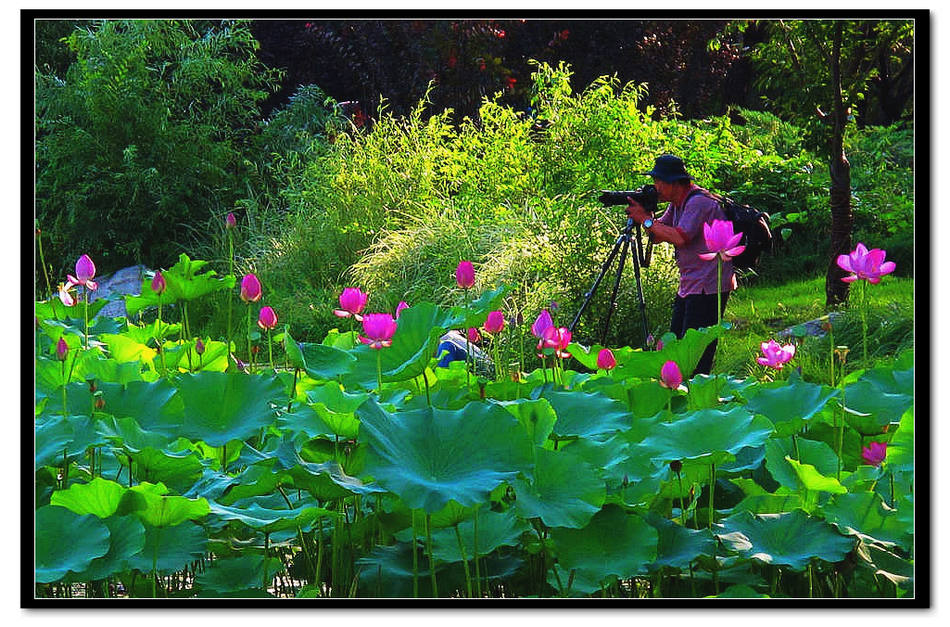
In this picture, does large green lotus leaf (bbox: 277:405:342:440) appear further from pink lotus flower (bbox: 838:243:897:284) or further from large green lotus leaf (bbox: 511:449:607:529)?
pink lotus flower (bbox: 838:243:897:284)

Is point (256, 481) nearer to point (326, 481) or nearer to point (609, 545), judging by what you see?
point (326, 481)

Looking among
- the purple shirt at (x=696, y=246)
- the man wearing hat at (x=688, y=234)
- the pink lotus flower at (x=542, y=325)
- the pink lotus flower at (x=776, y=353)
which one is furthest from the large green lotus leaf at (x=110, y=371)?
the purple shirt at (x=696, y=246)

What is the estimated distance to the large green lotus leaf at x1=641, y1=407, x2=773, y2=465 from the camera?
1223 millimetres

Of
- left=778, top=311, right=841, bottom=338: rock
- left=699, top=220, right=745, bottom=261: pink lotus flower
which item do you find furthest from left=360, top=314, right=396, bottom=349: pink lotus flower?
left=778, top=311, right=841, bottom=338: rock

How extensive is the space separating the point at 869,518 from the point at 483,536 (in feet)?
1.60

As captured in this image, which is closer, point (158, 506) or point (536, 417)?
point (158, 506)

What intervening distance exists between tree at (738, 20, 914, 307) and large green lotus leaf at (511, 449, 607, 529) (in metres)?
3.03

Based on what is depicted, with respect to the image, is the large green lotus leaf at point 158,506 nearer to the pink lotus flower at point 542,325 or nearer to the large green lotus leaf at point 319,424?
the large green lotus leaf at point 319,424

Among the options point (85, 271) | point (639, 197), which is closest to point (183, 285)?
point (85, 271)

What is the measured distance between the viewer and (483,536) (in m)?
1.23
